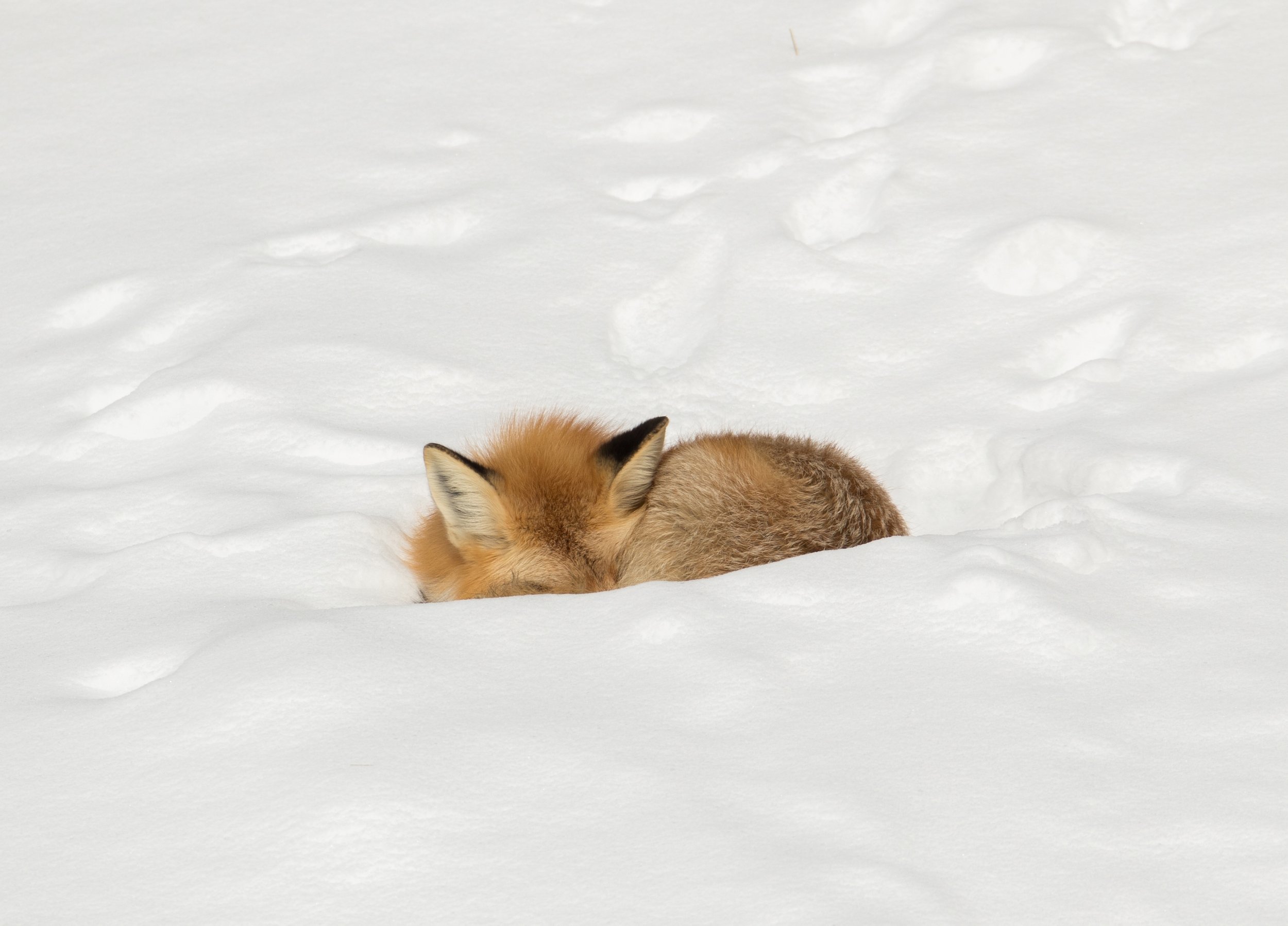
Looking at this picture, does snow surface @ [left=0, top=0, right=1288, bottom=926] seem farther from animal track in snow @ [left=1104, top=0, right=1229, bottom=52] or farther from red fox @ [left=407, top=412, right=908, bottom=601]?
red fox @ [left=407, top=412, right=908, bottom=601]

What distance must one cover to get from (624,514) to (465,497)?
450 millimetres

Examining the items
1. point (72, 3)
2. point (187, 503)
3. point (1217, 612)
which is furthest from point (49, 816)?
point (72, 3)

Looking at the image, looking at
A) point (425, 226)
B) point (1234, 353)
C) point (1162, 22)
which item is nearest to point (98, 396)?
point (425, 226)

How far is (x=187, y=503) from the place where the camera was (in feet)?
11.0

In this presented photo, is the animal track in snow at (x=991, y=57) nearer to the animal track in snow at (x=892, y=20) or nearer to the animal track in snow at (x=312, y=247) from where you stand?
the animal track in snow at (x=892, y=20)

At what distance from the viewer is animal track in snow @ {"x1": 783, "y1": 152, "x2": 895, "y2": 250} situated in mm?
4590

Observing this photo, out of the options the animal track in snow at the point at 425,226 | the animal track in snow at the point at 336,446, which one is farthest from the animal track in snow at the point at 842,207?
the animal track in snow at the point at 336,446

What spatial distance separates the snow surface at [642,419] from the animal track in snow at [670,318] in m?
0.02

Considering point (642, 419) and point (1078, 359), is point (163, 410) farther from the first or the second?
point (1078, 359)

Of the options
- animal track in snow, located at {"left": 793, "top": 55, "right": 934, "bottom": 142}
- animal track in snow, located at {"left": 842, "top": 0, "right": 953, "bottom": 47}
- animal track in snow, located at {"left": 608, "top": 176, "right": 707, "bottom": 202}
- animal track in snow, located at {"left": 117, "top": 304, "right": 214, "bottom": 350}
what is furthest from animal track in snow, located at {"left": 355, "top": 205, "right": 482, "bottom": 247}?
animal track in snow, located at {"left": 842, "top": 0, "right": 953, "bottom": 47}

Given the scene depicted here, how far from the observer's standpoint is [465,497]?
305 cm

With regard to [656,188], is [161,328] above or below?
below

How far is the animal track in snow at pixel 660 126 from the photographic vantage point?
5055mm

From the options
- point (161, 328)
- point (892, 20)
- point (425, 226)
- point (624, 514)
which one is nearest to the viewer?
point (624, 514)
